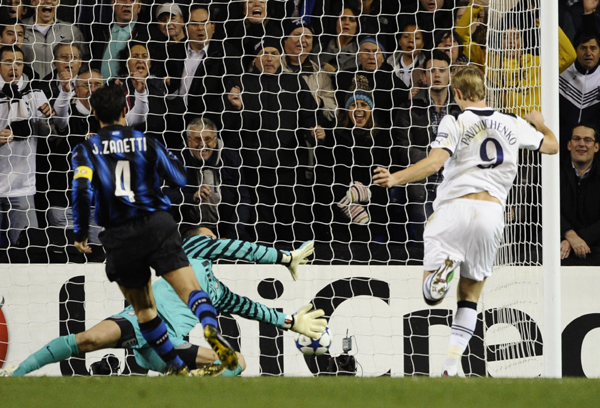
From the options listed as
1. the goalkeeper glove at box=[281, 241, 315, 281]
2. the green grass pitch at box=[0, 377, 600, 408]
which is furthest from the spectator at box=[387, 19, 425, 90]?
the green grass pitch at box=[0, 377, 600, 408]

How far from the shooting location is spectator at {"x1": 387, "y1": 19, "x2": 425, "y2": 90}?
19.6ft

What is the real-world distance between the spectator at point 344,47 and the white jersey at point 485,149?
1.75 metres

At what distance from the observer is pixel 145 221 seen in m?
4.22

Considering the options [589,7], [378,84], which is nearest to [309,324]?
[378,84]

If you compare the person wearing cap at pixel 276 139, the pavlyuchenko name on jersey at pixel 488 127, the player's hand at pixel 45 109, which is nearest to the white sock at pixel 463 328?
the pavlyuchenko name on jersey at pixel 488 127

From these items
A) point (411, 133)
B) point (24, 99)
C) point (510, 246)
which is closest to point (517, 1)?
point (411, 133)

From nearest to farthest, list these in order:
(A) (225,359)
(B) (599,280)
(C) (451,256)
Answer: (A) (225,359)
(C) (451,256)
(B) (599,280)

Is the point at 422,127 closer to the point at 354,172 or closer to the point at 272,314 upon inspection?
the point at 354,172

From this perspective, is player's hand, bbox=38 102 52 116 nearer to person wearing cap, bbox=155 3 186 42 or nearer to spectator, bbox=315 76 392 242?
person wearing cap, bbox=155 3 186 42

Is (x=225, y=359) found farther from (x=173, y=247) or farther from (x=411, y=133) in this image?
(x=411, y=133)

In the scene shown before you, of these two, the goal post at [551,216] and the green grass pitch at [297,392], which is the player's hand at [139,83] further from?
the green grass pitch at [297,392]

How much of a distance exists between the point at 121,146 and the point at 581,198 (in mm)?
3270

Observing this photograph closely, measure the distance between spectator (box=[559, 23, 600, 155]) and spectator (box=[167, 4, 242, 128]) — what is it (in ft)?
7.70

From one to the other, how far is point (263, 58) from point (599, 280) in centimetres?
265
